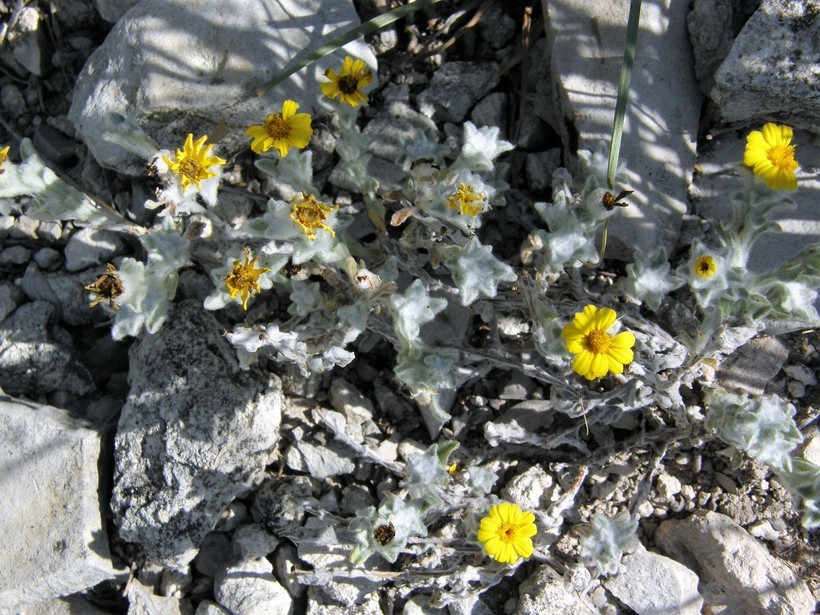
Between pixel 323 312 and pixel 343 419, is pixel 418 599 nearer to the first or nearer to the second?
pixel 343 419

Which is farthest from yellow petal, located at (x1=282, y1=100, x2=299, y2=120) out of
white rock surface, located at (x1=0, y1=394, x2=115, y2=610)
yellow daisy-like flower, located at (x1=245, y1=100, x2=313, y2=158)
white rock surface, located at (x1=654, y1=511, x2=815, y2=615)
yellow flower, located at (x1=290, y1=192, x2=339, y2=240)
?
white rock surface, located at (x1=654, y1=511, x2=815, y2=615)

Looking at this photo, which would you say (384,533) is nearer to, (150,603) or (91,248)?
(150,603)

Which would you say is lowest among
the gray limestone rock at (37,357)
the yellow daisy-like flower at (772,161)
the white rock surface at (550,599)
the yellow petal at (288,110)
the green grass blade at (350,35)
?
the white rock surface at (550,599)

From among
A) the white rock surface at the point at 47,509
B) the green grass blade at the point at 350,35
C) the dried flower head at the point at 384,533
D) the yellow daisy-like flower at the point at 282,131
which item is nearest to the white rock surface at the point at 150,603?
the white rock surface at the point at 47,509

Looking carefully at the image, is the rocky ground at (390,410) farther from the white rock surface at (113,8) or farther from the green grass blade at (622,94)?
the green grass blade at (622,94)

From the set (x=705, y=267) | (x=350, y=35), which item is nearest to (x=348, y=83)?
(x=350, y=35)

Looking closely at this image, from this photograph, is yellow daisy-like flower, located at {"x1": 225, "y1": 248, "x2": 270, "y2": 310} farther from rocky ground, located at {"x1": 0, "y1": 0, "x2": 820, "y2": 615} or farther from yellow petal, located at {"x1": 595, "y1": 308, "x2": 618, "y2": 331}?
yellow petal, located at {"x1": 595, "y1": 308, "x2": 618, "y2": 331}
